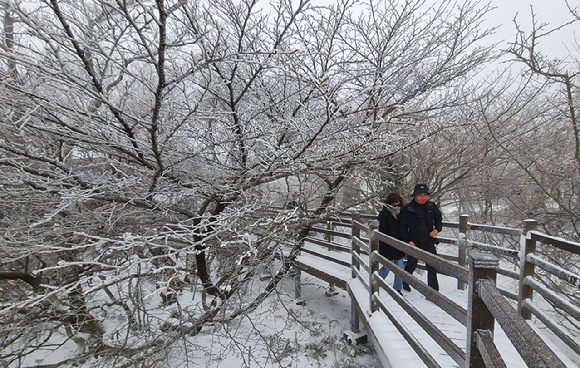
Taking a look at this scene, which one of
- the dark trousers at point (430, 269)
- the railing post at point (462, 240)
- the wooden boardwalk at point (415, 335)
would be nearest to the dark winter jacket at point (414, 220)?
the dark trousers at point (430, 269)

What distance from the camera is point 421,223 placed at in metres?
3.84

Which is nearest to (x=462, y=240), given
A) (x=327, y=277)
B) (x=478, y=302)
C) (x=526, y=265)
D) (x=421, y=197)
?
(x=421, y=197)

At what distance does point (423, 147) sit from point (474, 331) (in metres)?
7.50

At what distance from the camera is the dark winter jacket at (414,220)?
3861 millimetres

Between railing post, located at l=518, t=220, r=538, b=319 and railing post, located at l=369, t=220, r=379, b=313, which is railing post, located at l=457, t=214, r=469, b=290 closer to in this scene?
railing post, located at l=518, t=220, r=538, b=319

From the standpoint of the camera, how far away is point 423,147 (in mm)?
8070

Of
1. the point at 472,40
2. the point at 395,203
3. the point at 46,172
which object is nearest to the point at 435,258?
the point at 395,203

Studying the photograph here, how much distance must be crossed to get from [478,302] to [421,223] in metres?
2.59

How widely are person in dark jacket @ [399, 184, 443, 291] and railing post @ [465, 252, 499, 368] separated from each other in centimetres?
252

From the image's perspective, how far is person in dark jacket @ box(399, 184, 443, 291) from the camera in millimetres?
3834

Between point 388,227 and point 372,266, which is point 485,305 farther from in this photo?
point 388,227

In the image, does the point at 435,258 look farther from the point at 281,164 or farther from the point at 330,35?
the point at 330,35

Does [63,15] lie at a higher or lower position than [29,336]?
higher

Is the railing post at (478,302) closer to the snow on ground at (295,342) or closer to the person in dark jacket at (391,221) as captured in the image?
the person in dark jacket at (391,221)
